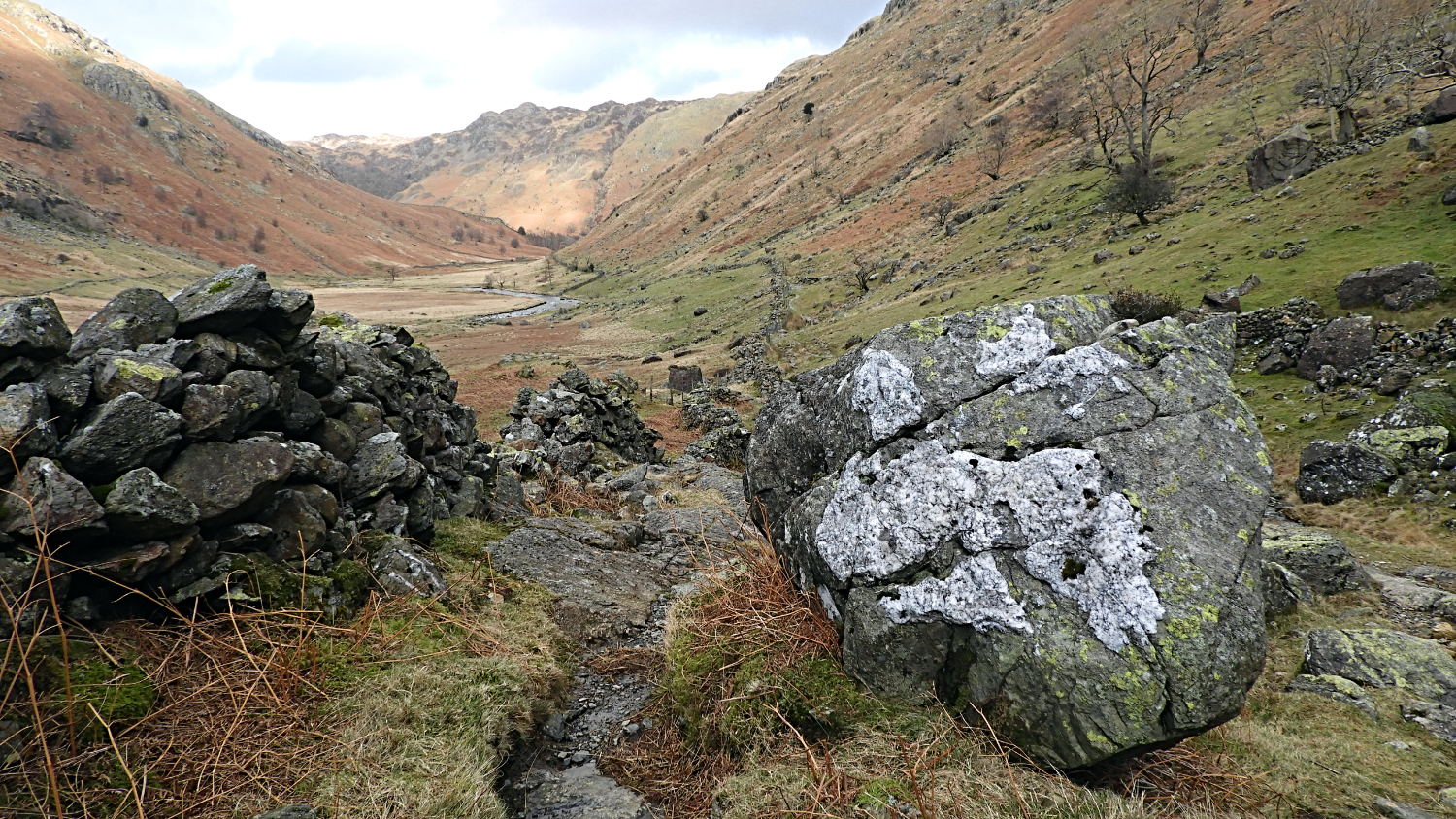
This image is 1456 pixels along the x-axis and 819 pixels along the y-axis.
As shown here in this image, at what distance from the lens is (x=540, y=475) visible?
15.1m

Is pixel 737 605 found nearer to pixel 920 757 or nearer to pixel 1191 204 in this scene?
pixel 920 757

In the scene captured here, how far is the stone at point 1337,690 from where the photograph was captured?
515 cm

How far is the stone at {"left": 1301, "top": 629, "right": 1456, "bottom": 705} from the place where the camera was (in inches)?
216

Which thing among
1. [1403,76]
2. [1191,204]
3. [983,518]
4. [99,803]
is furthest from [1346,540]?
[1403,76]

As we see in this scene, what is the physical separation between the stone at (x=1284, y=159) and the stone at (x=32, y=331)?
43.8 metres

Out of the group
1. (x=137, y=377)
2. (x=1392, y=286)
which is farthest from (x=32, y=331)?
(x=1392, y=286)

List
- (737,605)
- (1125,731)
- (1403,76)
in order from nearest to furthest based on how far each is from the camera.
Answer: (1125,731) < (737,605) < (1403,76)

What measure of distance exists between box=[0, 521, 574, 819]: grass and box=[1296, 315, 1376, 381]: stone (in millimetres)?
23598

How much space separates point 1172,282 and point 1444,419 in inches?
525

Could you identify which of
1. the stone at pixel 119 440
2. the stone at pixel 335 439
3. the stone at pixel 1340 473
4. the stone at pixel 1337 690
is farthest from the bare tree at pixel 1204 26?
the stone at pixel 119 440

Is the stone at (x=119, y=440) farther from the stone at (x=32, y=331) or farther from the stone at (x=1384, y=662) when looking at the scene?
the stone at (x=1384, y=662)

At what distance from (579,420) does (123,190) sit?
18224cm

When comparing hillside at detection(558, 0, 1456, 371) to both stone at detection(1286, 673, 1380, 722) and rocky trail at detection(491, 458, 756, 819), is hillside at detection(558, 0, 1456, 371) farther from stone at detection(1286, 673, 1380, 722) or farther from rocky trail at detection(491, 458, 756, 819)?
rocky trail at detection(491, 458, 756, 819)

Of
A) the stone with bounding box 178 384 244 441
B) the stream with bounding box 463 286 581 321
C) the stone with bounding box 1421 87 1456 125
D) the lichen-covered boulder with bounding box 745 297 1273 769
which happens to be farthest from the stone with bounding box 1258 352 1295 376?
the stream with bounding box 463 286 581 321
